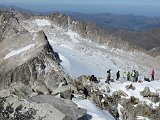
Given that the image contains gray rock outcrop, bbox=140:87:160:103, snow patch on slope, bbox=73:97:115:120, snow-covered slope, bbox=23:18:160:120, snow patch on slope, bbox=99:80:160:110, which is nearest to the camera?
snow patch on slope, bbox=73:97:115:120

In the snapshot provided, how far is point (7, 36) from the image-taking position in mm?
68938

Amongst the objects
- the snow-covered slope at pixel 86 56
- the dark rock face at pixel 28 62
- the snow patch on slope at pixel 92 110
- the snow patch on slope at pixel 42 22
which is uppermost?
the snow patch on slope at pixel 92 110

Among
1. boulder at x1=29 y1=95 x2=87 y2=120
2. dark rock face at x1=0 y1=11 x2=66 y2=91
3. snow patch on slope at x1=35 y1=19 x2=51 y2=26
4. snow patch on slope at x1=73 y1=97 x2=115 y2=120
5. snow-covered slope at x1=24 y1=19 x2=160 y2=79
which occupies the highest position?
boulder at x1=29 y1=95 x2=87 y2=120

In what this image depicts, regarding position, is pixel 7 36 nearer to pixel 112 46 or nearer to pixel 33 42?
pixel 33 42

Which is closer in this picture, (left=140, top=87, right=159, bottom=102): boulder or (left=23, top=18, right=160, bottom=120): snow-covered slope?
(left=140, top=87, right=159, bottom=102): boulder

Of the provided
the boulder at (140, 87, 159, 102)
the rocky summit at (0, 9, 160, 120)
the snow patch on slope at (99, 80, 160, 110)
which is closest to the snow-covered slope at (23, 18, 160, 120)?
the rocky summit at (0, 9, 160, 120)

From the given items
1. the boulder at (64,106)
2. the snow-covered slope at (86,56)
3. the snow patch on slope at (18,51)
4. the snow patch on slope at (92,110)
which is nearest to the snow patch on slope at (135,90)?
the snow patch on slope at (92,110)

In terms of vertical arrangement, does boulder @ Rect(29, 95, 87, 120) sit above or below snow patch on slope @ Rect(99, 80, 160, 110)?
above

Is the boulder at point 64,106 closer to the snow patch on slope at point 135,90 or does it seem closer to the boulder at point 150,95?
the snow patch on slope at point 135,90

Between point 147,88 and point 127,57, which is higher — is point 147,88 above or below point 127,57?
above

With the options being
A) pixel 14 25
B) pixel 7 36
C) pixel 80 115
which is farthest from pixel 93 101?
pixel 14 25

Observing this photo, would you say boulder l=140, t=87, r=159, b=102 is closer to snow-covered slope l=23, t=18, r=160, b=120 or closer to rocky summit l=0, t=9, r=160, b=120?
rocky summit l=0, t=9, r=160, b=120

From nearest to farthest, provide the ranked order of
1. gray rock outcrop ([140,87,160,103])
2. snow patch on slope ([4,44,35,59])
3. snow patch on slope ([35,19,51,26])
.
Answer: gray rock outcrop ([140,87,160,103])
snow patch on slope ([4,44,35,59])
snow patch on slope ([35,19,51,26])

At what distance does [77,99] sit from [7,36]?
4236cm
